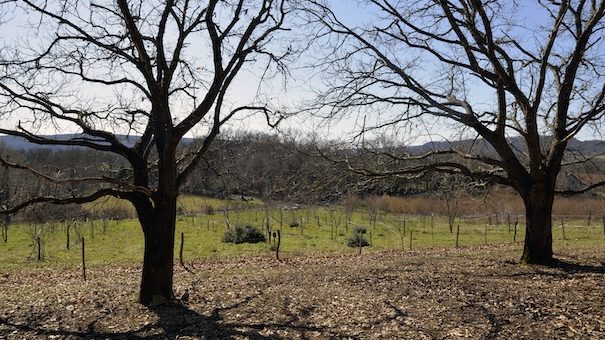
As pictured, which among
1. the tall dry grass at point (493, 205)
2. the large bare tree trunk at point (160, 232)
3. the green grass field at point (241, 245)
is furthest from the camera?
the tall dry grass at point (493, 205)

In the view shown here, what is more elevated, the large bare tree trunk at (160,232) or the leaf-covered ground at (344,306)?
the large bare tree trunk at (160,232)

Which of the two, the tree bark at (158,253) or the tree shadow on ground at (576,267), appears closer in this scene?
the tree bark at (158,253)

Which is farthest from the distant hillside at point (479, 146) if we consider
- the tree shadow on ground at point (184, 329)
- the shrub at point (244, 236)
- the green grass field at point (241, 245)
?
the shrub at point (244, 236)

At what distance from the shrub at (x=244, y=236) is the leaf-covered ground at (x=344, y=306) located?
13.4m

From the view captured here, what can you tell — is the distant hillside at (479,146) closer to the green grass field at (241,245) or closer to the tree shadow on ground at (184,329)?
the tree shadow on ground at (184,329)

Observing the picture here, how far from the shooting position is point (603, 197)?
39.5 m

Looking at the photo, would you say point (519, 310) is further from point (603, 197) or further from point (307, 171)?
point (603, 197)

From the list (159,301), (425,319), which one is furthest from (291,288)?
(425,319)

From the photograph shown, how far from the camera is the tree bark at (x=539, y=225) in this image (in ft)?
34.2

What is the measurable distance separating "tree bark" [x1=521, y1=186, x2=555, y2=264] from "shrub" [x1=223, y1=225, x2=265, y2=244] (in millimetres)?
15599

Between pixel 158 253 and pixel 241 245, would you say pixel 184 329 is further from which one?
pixel 241 245

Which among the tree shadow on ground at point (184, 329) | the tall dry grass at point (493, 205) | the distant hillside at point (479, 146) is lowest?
the tree shadow on ground at point (184, 329)

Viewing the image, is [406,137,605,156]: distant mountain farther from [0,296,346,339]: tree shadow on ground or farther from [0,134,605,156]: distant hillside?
[0,296,346,339]: tree shadow on ground

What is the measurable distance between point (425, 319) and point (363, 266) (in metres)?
4.66
